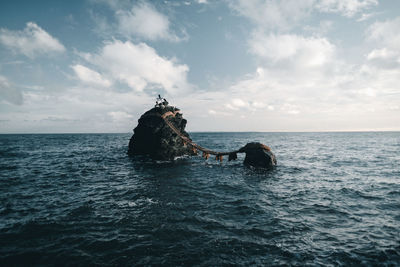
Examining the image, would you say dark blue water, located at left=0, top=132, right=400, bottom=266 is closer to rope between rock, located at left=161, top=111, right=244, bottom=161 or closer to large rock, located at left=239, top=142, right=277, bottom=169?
large rock, located at left=239, top=142, right=277, bottom=169

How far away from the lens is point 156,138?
86.9 feet

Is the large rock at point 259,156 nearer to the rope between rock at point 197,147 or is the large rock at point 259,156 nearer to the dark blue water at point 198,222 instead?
the rope between rock at point 197,147

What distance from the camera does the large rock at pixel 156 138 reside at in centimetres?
2619

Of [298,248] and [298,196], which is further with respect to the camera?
[298,196]

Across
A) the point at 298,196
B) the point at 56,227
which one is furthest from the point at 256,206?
the point at 56,227

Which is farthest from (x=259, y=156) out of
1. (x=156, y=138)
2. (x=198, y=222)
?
(x=198, y=222)

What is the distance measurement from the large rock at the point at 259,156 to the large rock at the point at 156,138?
1056 centimetres

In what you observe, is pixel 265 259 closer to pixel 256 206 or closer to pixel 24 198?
pixel 256 206

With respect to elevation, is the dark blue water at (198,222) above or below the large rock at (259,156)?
below

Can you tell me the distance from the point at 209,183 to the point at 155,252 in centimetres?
939

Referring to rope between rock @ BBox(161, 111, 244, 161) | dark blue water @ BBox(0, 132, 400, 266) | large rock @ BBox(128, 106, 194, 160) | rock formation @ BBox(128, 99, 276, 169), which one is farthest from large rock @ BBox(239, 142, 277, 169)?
large rock @ BBox(128, 106, 194, 160)

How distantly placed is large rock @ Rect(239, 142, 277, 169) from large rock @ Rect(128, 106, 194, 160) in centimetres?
1056

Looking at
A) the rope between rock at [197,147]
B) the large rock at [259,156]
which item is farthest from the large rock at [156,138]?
the large rock at [259,156]

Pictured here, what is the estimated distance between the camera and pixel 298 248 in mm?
7000
